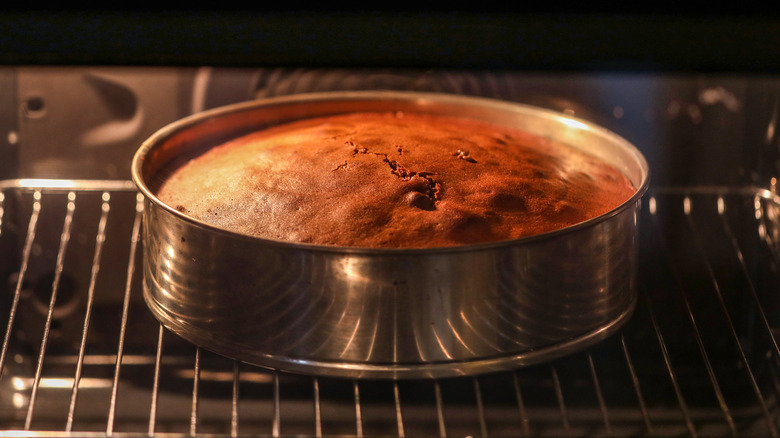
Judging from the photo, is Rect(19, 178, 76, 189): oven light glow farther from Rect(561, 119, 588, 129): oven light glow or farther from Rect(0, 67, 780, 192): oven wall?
Rect(561, 119, 588, 129): oven light glow

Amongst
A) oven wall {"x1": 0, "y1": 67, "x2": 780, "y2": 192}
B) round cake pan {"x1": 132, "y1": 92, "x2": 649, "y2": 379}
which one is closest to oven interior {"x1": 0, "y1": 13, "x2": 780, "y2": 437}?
oven wall {"x1": 0, "y1": 67, "x2": 780, "y2": 192}

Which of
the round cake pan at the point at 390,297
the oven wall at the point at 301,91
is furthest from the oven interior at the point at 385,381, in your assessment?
the round cake pan at the point at 390,297

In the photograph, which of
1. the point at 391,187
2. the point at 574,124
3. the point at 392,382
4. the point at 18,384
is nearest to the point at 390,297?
the point at 391,187

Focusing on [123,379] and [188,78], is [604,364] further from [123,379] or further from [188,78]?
[188,78]

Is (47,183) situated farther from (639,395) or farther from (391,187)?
(639,395)

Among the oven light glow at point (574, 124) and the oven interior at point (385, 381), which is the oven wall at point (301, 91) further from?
the oven light glow at point (574, 124)

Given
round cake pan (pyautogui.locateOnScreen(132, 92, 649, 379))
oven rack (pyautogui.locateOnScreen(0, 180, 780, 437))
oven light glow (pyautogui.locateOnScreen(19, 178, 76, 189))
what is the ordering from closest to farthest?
round cake pan (pyautogui.locateOnScreen(132, 92, 649, 379)), oven rack (pyautogui.locateOnScreen(0, 180, 780, 437)), oven light glow (pyautogui.locateOnScreen(19, 178, 76, 189))
